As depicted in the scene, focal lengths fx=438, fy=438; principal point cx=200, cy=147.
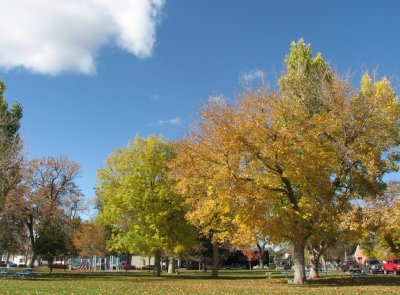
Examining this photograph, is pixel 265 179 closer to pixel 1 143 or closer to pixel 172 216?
pixel 172 216

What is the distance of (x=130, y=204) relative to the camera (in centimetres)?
3812

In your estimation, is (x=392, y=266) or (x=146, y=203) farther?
(x=392, y=266)

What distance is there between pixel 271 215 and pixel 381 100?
9412mm

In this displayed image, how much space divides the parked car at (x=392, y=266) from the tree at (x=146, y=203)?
22827 millimetres

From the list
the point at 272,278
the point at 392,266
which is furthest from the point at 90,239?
the point at 392,266

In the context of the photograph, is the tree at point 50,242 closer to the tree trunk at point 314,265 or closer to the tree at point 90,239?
the tree at point 90,239

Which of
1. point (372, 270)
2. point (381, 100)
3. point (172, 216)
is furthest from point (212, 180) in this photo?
point (372, 270)

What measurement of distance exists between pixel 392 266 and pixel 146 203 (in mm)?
28232

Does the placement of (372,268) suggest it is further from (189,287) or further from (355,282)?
(189,287)

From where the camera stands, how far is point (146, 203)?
3800cm

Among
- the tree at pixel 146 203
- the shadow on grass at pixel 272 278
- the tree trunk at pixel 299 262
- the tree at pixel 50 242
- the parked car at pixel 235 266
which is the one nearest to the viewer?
the tree trunk at pixel 299 262

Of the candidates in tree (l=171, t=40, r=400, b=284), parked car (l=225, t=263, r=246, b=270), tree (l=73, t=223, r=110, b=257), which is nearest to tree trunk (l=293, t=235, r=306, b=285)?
tree (l=171, t=40, r=400, b=284)

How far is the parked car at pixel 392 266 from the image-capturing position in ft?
151

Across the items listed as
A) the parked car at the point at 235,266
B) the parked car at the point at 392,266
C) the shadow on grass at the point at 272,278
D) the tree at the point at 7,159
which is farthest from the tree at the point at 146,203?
the parked car at the point at 235,266
